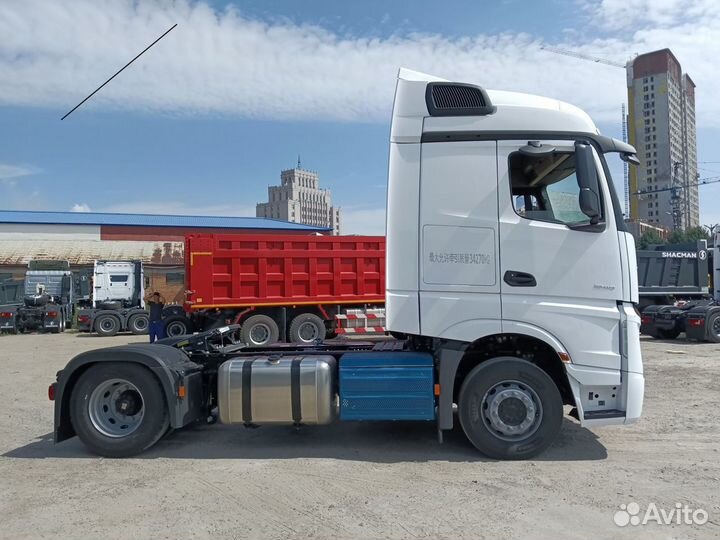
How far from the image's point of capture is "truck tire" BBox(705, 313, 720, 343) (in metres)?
14.5

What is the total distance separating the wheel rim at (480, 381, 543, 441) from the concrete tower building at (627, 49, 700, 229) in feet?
190

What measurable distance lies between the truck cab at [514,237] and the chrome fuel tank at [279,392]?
38.0 inches

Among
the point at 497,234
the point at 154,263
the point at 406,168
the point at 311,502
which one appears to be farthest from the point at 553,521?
the point at 154,263

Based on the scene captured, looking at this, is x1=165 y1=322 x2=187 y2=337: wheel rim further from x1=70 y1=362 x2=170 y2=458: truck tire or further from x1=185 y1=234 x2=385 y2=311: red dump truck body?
x1=70 y1=362 x2=170 y2=458: truck tire

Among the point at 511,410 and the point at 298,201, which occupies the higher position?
the point at 298,201

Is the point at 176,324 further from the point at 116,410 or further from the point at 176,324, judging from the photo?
the point at 116,410

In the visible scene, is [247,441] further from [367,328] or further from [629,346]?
[367,328]

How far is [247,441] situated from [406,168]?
3.31 metres

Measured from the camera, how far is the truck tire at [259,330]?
46.1 ft

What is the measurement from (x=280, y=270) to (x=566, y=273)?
9934mm

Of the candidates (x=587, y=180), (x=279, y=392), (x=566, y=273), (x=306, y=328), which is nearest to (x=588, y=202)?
(x=587, y=180)

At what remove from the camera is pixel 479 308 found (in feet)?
17.0

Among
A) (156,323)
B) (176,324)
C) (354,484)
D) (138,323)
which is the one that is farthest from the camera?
(138,323)

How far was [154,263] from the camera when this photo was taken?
3712 cm
